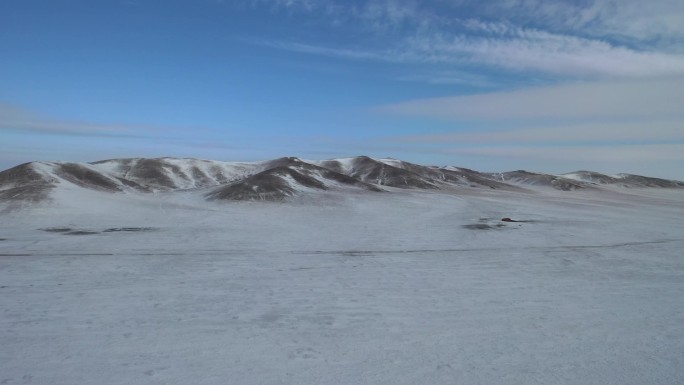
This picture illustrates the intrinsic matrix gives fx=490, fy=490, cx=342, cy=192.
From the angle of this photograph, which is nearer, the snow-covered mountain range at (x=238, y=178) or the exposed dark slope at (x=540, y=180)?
the snow-covered mountain range at (x=238, y=178)

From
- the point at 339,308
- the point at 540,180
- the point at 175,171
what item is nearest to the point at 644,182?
the point at 540,180

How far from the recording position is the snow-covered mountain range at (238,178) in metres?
45.2

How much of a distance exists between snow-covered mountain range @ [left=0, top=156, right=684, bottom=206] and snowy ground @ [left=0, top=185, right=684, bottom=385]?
19.8 m

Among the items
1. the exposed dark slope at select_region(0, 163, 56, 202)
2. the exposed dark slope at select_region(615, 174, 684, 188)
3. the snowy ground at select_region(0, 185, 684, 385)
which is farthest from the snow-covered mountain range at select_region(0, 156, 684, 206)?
the snowy ground at select_region(0, 185, 684, 385)

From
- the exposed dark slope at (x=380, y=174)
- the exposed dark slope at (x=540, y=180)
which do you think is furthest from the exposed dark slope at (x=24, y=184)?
the exposed dark slope at (x=540, y=180)

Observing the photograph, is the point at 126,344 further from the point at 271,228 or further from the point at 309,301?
the point at 271,228

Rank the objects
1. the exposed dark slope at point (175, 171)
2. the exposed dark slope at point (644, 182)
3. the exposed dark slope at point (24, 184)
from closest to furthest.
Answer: the exposed dark slope at point (24, 184)
the exposed dark slope at point (175, 171)
the exposed dark slope at point (644, 182)

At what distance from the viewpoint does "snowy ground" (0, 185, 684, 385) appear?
8906mm

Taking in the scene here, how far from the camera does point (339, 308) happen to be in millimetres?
12586

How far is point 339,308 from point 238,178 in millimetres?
68594

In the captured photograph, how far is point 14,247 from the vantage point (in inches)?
833

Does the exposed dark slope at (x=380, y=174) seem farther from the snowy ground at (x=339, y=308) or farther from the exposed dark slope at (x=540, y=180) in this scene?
the snowy ground at (x=339, y=308)

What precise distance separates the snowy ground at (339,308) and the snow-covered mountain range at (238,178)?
19844 mm

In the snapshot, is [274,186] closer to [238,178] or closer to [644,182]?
[238,178]
